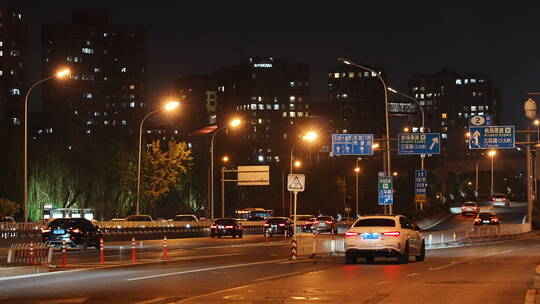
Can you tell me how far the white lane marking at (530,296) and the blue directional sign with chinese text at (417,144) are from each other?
37.7 meters

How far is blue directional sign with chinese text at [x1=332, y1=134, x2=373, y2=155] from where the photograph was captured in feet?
190

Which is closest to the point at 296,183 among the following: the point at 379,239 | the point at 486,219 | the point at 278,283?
the point at 379,239

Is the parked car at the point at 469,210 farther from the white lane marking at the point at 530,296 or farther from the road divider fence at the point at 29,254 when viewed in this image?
the white lane marking at the point at 530,296

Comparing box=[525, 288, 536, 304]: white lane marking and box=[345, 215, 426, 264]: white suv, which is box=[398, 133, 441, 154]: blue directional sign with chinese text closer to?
box=[345, 215, 426, 264]: white suv

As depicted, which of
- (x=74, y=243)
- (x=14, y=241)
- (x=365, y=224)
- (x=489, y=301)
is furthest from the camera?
(x=14, y=241)

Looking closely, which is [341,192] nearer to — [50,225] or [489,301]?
[50,225]

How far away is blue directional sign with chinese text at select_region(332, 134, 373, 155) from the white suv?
2567 cm

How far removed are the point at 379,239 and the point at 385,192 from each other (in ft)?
69.7

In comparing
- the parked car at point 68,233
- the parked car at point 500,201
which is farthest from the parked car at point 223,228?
the parked car at point 500,201

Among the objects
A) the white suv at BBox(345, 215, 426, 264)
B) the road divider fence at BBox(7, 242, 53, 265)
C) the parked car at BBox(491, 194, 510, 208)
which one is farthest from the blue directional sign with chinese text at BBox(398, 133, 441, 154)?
the parked car at BBox(491, 194, 510, 208)

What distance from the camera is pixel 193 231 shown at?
7044 cm

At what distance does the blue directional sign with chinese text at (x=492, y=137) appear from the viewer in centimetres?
5450

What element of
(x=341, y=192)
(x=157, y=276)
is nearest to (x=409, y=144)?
(x=157, y=276)

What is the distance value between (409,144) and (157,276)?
35.5 meters
